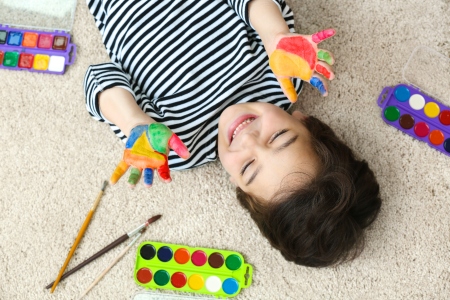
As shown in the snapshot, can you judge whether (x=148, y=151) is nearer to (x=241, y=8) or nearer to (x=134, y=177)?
(x=134, y=177)

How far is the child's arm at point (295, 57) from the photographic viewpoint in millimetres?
Result: 636

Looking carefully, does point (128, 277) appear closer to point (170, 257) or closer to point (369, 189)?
point (170, 257)

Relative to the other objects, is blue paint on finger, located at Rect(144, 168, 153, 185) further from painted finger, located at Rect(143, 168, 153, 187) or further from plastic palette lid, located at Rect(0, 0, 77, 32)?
plastic palette lid, located at Rect(0, 0, 77, 32)

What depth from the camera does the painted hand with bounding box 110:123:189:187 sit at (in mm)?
618

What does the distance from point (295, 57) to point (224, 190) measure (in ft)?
1.12

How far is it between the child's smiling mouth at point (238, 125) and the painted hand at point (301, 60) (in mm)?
81

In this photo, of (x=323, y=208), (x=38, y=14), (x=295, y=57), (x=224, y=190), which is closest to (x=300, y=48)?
(x=295, y=57)

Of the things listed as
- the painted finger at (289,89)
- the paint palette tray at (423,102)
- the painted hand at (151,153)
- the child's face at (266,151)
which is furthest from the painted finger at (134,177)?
the paint palette tray at (423,102)

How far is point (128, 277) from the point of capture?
866mm

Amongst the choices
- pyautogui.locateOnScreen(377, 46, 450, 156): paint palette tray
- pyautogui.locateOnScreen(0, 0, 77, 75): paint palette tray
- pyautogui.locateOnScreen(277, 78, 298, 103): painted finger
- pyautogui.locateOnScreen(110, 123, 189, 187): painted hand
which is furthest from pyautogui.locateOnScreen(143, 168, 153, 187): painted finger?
pyautogui.locateOnScreen(377, 46, 450, 156): paint palette tray

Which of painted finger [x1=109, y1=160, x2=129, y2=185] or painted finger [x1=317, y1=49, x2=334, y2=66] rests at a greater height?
painted finger [x1=317, y1=49, x2=334, y2=66]

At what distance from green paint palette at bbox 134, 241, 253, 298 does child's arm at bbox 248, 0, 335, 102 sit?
37 centimetres

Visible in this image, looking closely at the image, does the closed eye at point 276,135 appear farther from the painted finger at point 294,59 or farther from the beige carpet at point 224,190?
the beige carpet at point 224,190

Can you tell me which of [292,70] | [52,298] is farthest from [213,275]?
[292,70]
